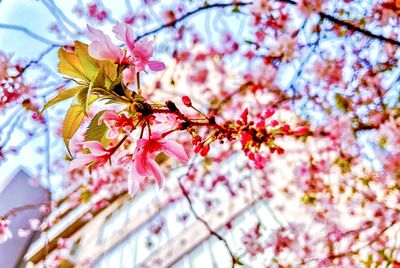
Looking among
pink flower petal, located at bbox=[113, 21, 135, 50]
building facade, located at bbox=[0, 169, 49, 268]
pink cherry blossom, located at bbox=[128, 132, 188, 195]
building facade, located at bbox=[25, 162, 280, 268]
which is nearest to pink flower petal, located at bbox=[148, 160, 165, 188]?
pink cherry blossom, located at bbox=[128, 132, 188, 195]

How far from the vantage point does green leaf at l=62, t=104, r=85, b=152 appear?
2.99ft

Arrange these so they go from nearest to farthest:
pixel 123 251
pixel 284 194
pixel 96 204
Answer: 1. pixel 284 194
2. pixel 123 251
3. pixel 96 204

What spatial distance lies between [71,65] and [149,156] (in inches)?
14.5

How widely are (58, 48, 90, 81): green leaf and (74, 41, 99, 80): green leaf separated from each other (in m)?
0.01

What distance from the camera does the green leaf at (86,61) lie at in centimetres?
89

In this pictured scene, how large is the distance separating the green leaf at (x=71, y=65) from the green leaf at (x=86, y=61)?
0.04ft

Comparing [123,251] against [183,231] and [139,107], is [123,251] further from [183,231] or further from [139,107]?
[139,107]

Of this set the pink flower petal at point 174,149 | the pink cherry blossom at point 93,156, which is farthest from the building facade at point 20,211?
the pink flower petal at point 174,149

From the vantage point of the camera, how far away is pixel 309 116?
13.7 feet

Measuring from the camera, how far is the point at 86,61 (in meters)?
0.89

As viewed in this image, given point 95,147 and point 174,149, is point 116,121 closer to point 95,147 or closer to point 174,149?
point 95,147

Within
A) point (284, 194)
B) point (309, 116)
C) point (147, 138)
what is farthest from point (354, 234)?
point (147, 138)

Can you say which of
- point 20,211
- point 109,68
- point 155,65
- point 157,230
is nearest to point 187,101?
point 155,65

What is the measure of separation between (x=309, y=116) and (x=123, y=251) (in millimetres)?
4521
